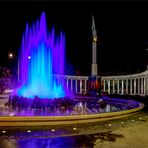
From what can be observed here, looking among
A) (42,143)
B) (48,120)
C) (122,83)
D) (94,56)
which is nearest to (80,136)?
(42,143)

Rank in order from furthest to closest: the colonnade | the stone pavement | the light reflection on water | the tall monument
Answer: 1. the colonnade
2. the tall monument
3. the stone pavement
4. the light reflection on water

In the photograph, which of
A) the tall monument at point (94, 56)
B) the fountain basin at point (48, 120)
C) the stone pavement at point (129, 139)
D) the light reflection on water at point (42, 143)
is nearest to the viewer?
the light reflection on water at point (42, 143)

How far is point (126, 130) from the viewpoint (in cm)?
1495

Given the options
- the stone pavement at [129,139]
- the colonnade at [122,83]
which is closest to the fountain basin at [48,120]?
the stone pavement at [129,139]

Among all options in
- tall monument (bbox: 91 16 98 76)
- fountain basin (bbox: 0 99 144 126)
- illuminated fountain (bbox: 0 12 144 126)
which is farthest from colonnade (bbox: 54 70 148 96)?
fountain basin (bbox: 0 99 144 126)

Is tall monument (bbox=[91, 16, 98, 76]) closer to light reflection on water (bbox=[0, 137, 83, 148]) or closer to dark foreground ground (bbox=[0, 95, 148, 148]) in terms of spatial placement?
dark foreground ground (bbox=[0, 95, 148, 148])

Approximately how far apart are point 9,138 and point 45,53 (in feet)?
75.8

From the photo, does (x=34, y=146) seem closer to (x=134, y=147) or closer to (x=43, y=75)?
(x=134, y=147)

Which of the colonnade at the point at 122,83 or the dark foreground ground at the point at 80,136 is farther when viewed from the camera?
the colonnade at the point at 122,83

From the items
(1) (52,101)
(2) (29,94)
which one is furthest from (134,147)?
(2) (29,94)

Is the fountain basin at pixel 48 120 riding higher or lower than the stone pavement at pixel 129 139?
higher

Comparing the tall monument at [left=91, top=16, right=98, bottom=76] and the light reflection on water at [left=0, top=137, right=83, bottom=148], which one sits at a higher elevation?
the tall monument at [left=91, top=16, right=98, bottom=76]

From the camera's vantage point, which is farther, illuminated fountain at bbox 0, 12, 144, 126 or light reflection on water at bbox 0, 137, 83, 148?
illuminated fountain at bbox 0, 12, 144, 126

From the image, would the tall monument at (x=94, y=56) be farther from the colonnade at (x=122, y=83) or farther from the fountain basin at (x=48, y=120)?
the fountain basin at (x=48, y=120)
